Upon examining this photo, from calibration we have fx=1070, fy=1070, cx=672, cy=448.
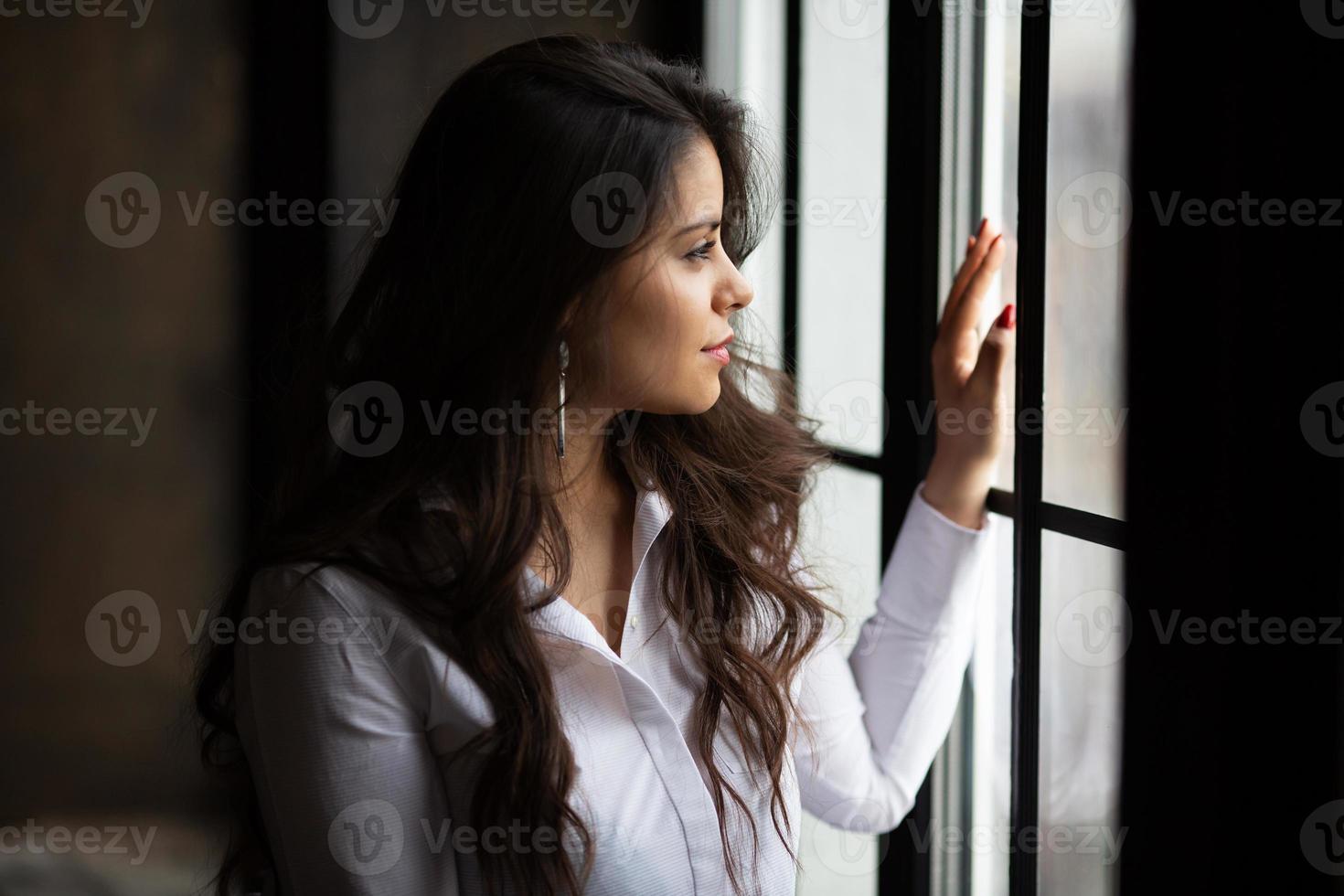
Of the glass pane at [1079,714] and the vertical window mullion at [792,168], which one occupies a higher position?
the vertical window mullion at [792,168]

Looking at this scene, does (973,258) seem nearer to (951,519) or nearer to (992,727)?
(951,519)

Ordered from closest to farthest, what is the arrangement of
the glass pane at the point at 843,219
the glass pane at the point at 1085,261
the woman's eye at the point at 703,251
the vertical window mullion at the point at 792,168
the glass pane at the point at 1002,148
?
the glass pane at the point at 1085,261, the woman's eye at the point at 703,251, the glass pane at the point at 1002,148, the glass pane at the point at 843,219, the vertical window mullion at the point at 792,168

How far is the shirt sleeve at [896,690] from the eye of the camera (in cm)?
121

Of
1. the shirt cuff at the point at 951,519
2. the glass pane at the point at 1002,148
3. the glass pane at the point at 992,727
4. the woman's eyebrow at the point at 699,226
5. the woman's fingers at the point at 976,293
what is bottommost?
the glass pane at the point at 992,727

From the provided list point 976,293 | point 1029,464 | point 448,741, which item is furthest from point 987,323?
point 448,741

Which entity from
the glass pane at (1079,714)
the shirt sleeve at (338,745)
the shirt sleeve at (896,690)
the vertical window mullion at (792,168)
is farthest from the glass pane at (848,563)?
the shirt sleeve at (338,745)

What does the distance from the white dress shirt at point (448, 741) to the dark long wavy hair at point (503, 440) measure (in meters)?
0.02

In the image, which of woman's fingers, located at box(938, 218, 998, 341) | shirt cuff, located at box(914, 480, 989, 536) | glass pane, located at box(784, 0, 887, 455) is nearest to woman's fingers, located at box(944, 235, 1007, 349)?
woman's fingers, located at box(938, 218, 998, 341)

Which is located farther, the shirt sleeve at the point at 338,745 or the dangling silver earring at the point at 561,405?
the dangling silver earring at the point at 561,405

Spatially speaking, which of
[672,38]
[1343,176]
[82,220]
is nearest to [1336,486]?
[1343,176]

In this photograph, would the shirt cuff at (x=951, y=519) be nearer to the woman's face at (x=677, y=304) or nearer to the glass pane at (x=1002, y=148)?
the glass pane at (x=1002, y=148)

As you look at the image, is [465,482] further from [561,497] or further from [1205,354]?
[1205,354]

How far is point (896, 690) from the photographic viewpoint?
125 centimetres

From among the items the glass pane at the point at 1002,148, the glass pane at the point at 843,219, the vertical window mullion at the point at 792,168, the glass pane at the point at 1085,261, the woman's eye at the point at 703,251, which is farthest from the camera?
the vertical window mullion at the point at 792,168
